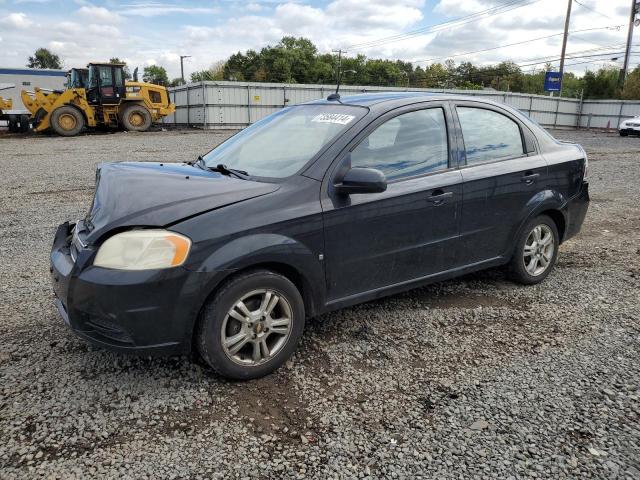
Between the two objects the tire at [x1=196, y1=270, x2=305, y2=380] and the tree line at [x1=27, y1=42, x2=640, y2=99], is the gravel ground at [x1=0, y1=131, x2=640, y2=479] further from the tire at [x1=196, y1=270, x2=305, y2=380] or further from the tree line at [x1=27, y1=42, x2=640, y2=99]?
the tree line at [x1=27, y1=42, x2=640, y2=99]

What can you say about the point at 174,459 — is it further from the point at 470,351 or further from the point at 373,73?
the point at 373,73

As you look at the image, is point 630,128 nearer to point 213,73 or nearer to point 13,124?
point 13,124

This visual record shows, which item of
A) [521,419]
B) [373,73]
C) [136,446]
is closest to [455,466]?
[521,419]

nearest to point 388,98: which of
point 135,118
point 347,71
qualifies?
point 135,118

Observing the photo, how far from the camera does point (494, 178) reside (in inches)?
155

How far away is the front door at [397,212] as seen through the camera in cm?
318

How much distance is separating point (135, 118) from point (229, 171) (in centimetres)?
2150

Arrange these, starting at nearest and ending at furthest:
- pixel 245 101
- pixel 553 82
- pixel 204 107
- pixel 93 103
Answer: pixel 93 103, pixel 204 107, pixel 245 101, pixel 553 82

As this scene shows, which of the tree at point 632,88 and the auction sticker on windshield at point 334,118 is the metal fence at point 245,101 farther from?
the auction sticker on windshield at point 334,118

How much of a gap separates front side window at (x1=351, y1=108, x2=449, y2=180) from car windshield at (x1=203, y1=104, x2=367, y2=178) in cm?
21

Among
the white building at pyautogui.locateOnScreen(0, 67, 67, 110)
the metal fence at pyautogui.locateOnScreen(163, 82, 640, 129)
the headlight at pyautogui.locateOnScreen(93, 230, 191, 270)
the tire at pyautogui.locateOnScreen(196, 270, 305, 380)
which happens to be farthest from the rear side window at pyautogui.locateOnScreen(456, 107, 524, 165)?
the white building at pyautogui.locateOnScreen(0, 67, 67, 110)

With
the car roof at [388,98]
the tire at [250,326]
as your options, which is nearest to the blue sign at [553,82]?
the car roof at [388,98]

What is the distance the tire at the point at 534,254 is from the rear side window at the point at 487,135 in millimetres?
649

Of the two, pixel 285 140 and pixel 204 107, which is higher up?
pixel 204 107
